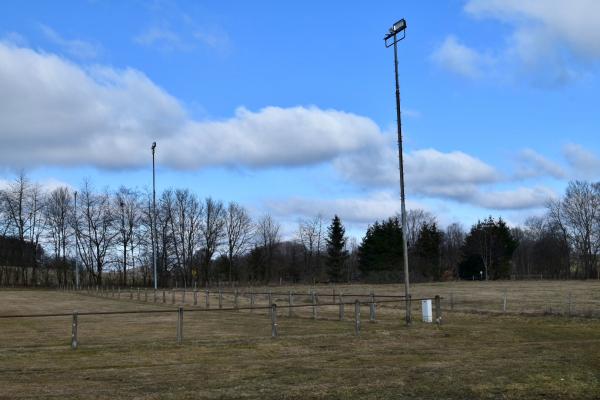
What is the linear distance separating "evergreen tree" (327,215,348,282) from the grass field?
89078 millimetres

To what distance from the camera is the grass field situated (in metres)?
9.02

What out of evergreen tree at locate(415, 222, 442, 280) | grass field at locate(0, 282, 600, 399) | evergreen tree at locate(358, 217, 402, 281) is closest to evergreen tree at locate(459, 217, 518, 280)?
evergreen tree at locate(415, 222, 442, 280)

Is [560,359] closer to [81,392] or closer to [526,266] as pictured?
[81,392]

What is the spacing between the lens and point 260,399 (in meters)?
8.39

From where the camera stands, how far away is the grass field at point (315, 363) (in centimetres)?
902

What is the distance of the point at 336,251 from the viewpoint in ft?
365

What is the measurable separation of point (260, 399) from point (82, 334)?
43.4 ft

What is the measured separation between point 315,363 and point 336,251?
99.5 m

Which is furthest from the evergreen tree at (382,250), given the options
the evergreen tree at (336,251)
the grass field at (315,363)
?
the grass field at (315,363)

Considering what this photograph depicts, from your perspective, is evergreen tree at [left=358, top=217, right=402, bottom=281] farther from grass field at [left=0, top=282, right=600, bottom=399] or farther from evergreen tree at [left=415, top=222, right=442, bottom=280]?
grass field at [left=0, top=282, right=600, bottom=399]

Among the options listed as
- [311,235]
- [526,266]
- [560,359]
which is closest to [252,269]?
[311,235]

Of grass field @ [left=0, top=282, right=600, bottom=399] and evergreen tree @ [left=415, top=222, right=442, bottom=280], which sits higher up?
evergreen tree @ [left=415, top=222, right=442, bottom=280]

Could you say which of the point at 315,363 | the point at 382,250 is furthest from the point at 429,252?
the point at 315,363

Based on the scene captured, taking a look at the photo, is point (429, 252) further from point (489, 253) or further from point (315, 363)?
point (315, 363)
